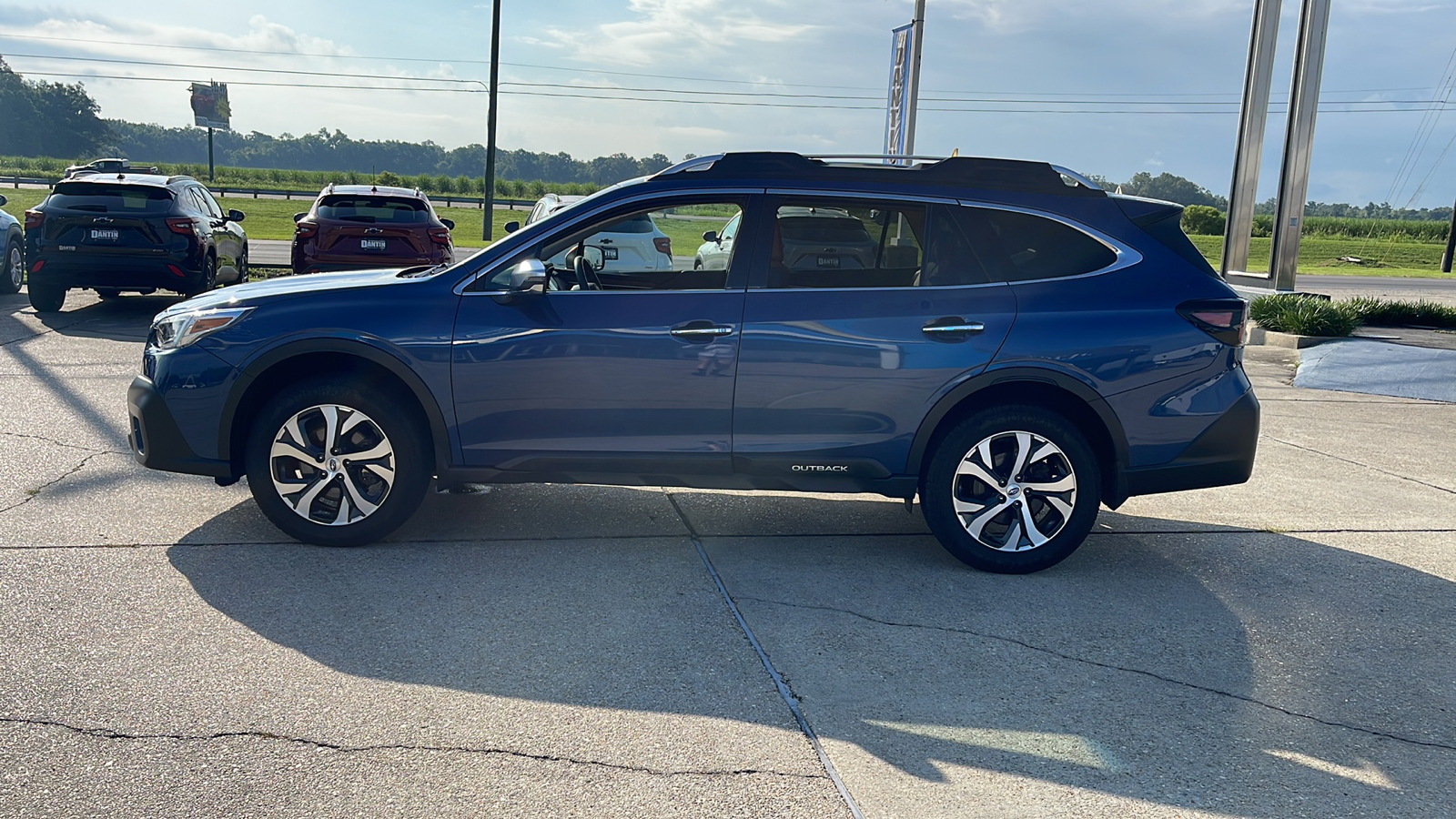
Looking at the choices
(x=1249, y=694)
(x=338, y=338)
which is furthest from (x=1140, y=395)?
(x=338, y=338)

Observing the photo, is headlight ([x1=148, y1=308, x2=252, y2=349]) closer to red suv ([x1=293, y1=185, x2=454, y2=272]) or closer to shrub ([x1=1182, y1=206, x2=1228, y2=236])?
red suv ([x1=293, y1=185, x2=454, y2=272])

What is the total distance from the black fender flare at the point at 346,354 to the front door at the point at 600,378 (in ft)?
0.37

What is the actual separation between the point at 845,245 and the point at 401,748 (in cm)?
299

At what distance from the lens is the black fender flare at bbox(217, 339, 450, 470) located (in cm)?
529

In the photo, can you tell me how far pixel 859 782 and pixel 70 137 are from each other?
12063cm

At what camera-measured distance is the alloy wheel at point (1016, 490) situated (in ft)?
17.4

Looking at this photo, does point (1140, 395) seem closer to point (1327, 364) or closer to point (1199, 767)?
point (1199, 767)

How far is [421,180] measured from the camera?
2926 inches

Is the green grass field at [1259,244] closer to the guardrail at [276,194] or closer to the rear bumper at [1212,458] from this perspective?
the guardrail at [276,194]

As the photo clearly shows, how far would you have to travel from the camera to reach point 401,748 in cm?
350

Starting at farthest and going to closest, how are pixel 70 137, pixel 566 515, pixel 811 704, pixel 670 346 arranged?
pixel 70 137, pixel 566 515, pixel 670 346, pixel 811 704

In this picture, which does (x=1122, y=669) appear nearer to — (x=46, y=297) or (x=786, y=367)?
(x=786, y=367)

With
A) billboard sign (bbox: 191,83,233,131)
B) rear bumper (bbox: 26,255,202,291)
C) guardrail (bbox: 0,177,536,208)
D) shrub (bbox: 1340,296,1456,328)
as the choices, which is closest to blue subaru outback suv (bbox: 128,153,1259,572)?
rear bumper (bbox: 26,255,202,291)

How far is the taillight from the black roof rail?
0.67 m
